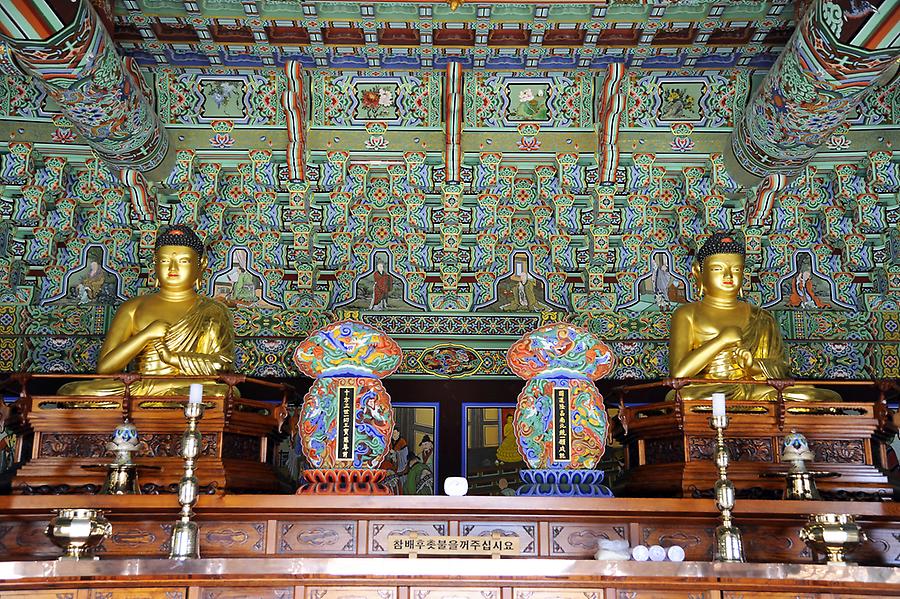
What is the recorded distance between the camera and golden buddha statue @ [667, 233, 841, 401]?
207 inches

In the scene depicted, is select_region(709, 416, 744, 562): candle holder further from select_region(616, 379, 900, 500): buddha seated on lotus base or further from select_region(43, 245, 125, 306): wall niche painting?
select_region(43, 245, 125, 306): wall niche painting

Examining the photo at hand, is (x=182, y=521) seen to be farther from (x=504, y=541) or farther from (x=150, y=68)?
(x=150, y=68)

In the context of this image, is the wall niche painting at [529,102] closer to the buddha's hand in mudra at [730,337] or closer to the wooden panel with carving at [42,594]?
the buddha's hand in mudra at [730,337]

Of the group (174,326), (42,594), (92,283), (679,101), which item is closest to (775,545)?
(679,101)

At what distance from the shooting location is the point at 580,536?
13.3 feet

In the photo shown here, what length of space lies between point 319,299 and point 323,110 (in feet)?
3.72

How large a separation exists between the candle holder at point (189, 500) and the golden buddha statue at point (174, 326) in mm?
1034

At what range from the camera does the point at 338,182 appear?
5.77 metres

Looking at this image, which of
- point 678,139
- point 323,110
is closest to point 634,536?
point 678,139

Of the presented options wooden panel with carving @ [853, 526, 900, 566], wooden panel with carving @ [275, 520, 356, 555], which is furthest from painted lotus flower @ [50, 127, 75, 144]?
wooden panel with carving @ [853, 526, 900, 566]

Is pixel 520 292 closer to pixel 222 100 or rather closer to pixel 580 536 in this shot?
pixel 222 100

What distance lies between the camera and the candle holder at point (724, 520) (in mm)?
3689

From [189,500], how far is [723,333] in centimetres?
299

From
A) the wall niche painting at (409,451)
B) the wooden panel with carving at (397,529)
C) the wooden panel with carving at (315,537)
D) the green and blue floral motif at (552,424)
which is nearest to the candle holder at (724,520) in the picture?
the green and blue floral motif at (552,424)
